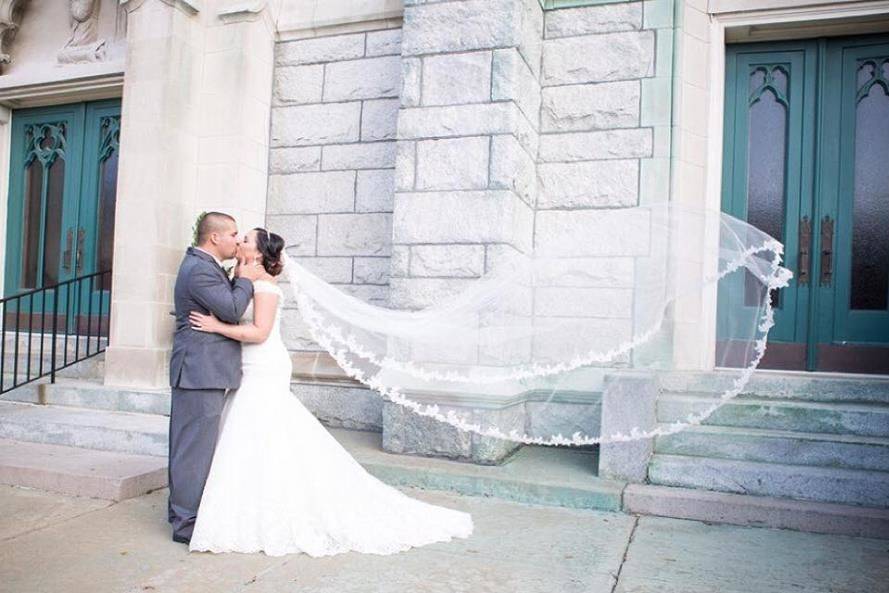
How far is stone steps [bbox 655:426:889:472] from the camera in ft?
16.5

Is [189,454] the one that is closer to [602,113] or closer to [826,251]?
[602,113]

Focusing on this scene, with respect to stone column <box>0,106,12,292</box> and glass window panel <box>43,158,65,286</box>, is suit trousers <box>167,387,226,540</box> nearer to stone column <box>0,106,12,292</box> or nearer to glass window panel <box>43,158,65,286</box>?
glass window panel <box>43,158,65,286</box>

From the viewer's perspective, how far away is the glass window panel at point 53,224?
8938mm

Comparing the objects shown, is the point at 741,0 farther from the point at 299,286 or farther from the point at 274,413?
the point at 274,413

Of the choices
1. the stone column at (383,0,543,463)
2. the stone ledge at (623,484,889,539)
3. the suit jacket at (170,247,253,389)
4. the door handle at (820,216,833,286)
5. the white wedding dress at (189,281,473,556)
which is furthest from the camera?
the door handle at (820,216,833,286)

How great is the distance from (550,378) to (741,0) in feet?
13.1

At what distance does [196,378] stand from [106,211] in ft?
17.2

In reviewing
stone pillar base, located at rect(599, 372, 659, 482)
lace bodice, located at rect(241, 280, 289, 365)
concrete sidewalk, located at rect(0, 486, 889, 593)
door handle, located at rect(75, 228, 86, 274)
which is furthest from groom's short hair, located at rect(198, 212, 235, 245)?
door handle, located at rect(75, 228, 86, 274)

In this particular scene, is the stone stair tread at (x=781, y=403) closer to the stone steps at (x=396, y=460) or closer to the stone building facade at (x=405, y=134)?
the stone building facade at (x=405, y=134)

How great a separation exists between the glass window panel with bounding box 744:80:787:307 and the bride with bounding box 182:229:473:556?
13.6 ft

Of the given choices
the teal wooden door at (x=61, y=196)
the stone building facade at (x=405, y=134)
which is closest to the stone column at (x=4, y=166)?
the teal wooden door at (x=61, y=196)

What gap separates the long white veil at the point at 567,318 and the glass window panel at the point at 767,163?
183 cm

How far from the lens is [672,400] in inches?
226

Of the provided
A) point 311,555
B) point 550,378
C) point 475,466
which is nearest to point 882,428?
point 550,378
